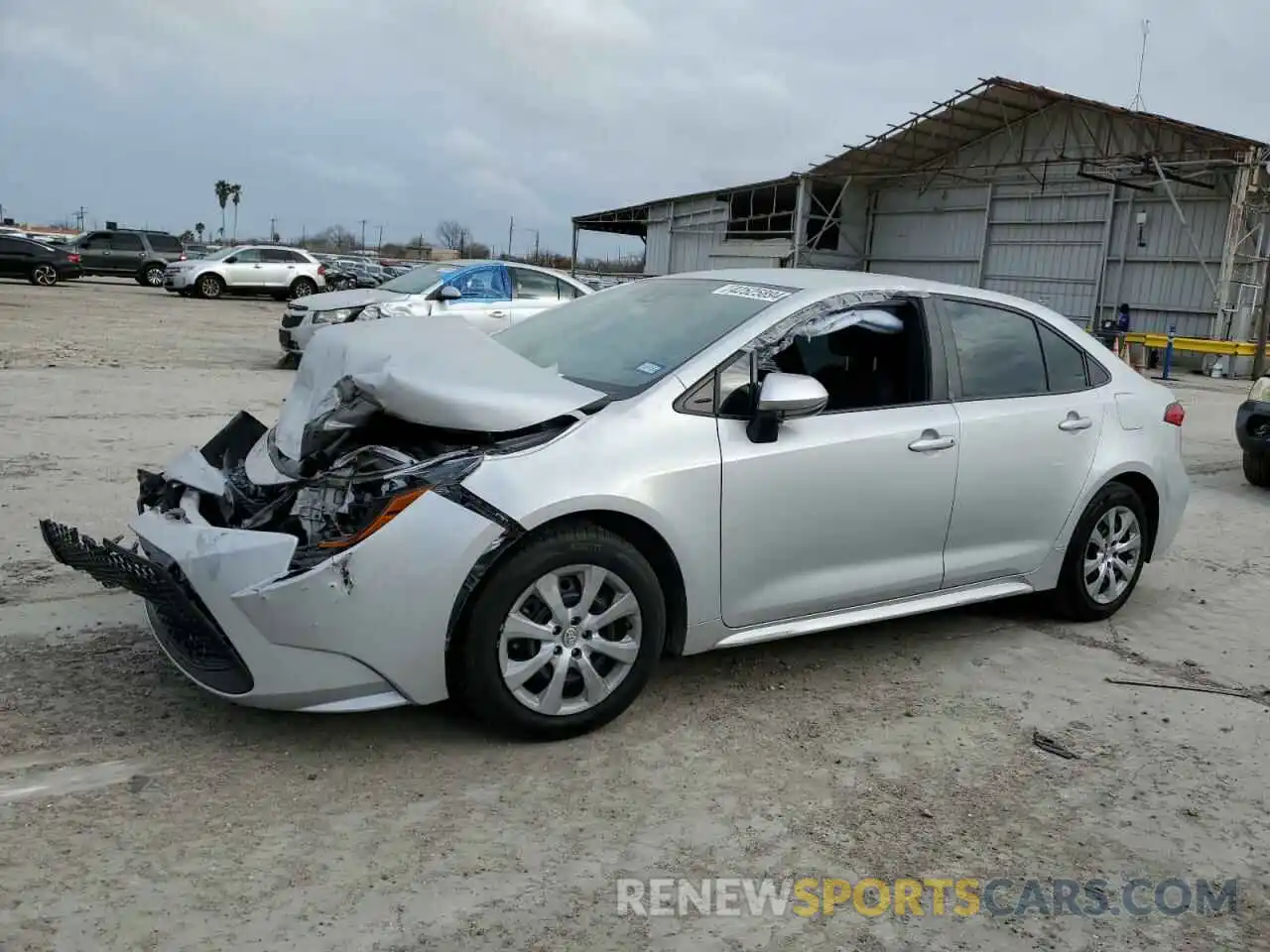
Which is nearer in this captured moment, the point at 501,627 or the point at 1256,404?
the point at 501,627

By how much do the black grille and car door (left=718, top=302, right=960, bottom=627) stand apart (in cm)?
169

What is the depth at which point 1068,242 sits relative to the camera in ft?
92.8

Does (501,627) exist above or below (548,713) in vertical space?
above

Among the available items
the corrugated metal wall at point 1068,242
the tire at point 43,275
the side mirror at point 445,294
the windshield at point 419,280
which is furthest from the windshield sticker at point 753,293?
the tire at point 43,275

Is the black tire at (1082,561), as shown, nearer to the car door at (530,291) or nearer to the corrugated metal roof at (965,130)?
the car door at (530,291)

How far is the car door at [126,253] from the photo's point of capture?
34750 mm

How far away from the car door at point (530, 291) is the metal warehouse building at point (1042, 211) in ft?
53.0

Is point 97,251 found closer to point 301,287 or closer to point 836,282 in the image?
point 301,287

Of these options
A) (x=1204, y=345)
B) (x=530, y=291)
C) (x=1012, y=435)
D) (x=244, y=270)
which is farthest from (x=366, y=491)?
(x=244, y=270)

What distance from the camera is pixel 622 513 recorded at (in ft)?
11.8

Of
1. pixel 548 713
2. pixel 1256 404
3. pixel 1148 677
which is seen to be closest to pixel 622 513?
pixel 548 713

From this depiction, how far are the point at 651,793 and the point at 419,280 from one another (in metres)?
11.4

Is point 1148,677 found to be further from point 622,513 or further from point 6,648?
point 6,648

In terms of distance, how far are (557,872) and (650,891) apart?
0.85 ft
